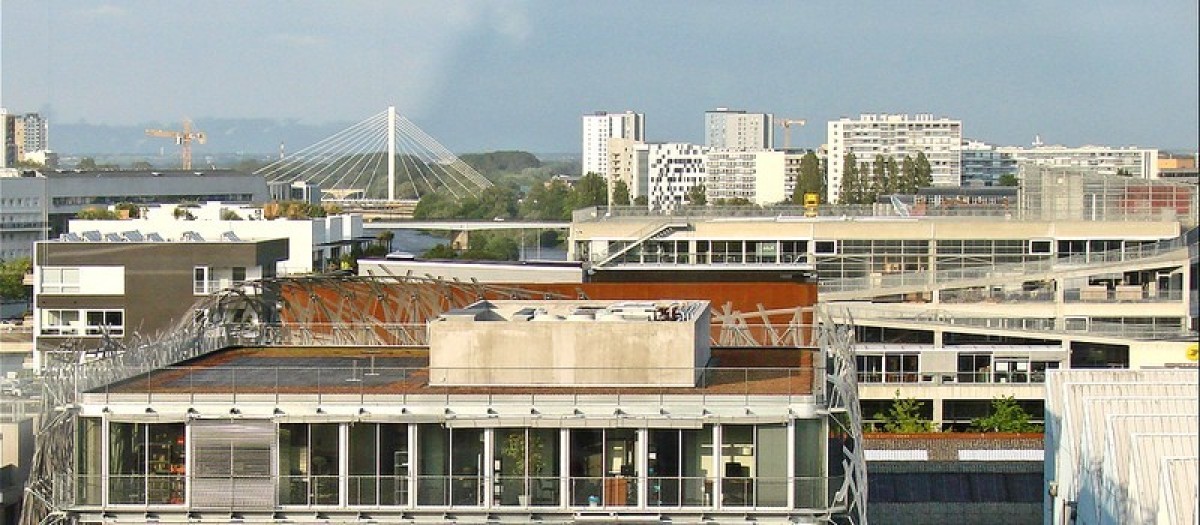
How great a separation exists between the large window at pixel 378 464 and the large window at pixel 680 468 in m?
2.01

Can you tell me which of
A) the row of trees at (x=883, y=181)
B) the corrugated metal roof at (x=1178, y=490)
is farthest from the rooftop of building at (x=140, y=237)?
the row of trees at (x=883, y=181)

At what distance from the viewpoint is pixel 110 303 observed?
137 feet

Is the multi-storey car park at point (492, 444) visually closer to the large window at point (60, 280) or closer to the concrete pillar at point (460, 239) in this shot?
the large window at point (60, 280)

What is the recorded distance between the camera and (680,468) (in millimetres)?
17188

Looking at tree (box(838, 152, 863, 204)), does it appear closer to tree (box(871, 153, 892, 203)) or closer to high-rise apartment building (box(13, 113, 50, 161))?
tree (box(871, 153, 892, 203))

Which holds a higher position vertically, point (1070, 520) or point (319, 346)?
point (319, 346)

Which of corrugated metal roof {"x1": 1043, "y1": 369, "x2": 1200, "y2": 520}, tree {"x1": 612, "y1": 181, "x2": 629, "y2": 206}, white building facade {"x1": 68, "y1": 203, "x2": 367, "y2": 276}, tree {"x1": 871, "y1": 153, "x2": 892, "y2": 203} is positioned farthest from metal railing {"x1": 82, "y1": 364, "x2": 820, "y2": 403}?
tree {"x1": 612, "y1": 181, "x2": 629, "y2": 206}

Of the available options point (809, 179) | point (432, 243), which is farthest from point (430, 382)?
point (809, 179)

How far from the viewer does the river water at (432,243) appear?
10825 cm

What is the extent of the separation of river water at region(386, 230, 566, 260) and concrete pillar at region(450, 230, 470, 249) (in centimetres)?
59

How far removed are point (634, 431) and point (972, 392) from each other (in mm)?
22474

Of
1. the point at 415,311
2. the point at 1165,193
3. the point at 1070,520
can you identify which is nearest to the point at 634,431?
the point at 1070,520

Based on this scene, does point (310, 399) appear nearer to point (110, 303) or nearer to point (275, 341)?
point (275, 341)

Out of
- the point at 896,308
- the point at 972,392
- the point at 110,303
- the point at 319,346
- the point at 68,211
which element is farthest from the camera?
the point at 68,211
